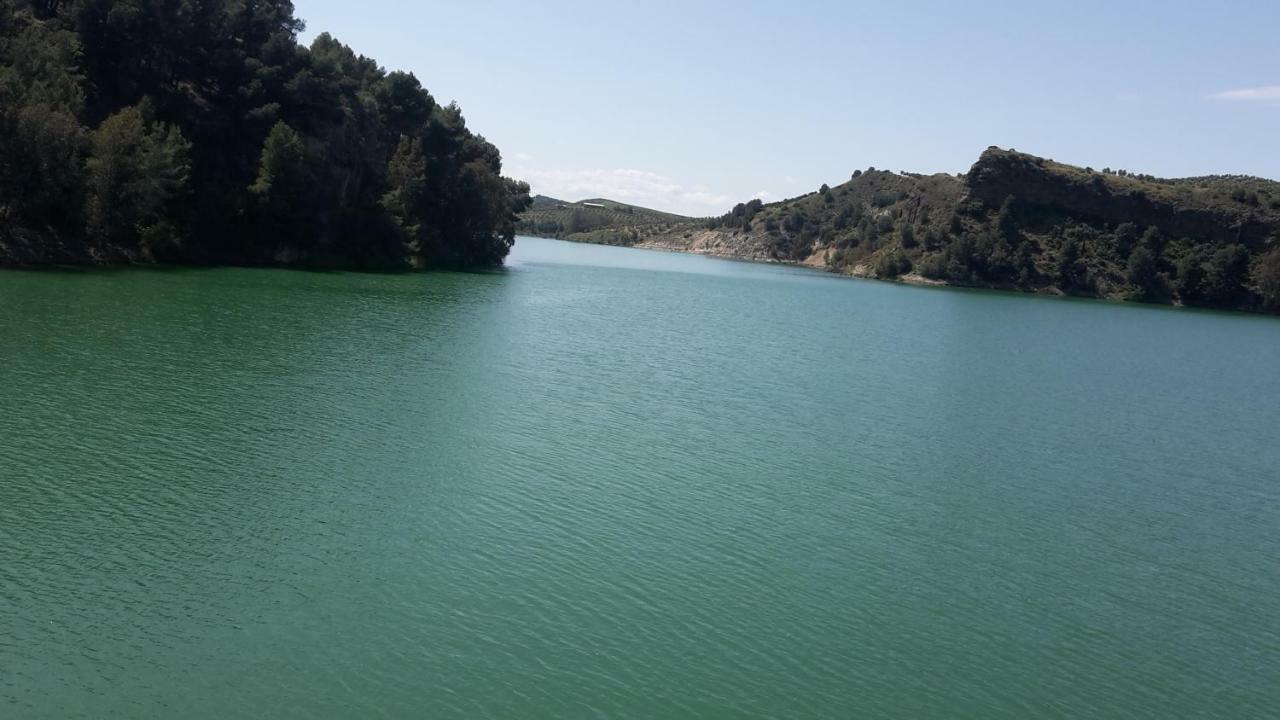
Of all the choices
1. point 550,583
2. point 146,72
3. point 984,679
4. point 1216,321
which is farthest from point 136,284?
point 1216,321

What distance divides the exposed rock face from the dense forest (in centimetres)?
9301

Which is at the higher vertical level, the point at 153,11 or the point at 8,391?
the point at 153,11

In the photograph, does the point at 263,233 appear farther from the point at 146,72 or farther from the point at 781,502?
the point at 781,502

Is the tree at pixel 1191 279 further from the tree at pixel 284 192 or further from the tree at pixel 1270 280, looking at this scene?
the tree at pixel 284 192

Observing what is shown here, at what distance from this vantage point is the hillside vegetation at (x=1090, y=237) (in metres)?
128

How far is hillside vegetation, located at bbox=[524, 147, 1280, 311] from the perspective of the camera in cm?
12788

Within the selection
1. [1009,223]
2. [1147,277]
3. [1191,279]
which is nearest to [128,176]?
[1009,223]

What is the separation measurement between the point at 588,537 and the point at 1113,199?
483ft

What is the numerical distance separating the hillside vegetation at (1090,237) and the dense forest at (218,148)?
83418mm

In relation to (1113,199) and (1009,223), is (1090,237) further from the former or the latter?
(1009,223)

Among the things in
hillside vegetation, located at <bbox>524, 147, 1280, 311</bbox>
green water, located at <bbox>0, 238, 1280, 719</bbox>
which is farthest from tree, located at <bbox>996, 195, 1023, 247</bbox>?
green water, located at <bbox>0, 238, 1280, 719</bbox>

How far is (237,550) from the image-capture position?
1587cm

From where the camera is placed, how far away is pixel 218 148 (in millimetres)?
69938

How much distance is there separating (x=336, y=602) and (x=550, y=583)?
3556mm
